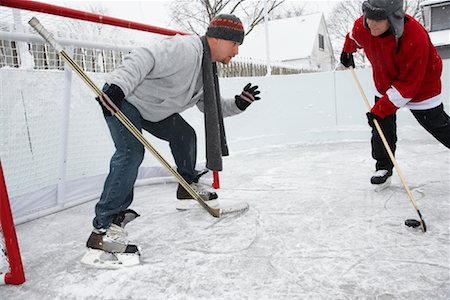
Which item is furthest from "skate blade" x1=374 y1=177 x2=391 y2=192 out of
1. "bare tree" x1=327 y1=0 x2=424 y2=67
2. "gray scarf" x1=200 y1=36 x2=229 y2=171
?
"bare tree" x1=327 y1=0 x2=424 y2=67

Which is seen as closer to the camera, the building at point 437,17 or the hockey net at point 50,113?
the hockey net at point 50,113

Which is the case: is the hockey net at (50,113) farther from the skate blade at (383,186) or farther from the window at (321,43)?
the window at (321,43)

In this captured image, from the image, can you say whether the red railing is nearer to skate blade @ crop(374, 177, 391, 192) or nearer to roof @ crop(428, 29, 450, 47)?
skate blade @ crop(374, 177, 391, 192)

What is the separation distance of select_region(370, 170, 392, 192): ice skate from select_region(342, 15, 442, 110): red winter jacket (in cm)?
56

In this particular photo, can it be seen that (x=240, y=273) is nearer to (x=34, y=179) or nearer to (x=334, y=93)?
(x=34, y=179)

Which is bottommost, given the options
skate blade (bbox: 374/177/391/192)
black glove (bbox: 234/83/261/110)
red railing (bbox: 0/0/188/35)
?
skate blade (bbox: 374/177/391/192)

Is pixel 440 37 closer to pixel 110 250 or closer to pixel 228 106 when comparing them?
pixel 228 106

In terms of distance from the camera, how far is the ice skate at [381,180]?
294cm

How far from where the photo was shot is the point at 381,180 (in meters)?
2.95

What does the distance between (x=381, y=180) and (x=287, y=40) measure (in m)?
23.8

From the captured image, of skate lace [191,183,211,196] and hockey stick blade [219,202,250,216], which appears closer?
hockey stick blade [219,202,250,216]

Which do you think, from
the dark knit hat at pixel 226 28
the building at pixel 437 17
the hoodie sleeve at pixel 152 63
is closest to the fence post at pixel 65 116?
the hoodie sleeve at pixel 152 63

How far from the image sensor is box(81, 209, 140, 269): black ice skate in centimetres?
187

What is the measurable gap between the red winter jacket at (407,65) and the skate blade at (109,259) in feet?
6.43
